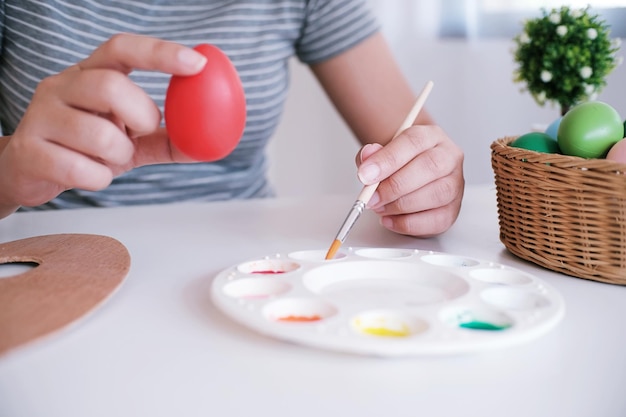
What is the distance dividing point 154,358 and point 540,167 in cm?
40

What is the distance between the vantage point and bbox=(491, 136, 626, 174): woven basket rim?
53cm

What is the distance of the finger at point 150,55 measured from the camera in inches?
20.5

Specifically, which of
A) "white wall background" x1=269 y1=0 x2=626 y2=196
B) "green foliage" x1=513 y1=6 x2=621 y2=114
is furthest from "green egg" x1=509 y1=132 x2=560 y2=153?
"white wall background" x1=269 y1=0 x2=626 y2=196

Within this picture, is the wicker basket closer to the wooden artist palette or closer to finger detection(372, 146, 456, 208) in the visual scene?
finger detection(372, 146, 456, 208)

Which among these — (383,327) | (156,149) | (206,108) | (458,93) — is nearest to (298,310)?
(383,327)

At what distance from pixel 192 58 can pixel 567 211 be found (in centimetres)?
37

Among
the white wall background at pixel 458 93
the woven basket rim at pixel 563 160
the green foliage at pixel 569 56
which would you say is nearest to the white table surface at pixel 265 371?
the woven basket rim at pixel 563 160

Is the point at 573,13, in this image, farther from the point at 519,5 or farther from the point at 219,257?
the point at 219,257

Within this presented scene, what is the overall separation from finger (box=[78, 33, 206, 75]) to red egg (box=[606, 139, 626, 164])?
0.43 m

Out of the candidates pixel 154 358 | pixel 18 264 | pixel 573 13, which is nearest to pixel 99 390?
pixel 154 358

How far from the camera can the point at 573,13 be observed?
4.55 ft

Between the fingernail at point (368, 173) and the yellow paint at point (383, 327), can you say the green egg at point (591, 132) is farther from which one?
the yellow paint at point (383, 327)

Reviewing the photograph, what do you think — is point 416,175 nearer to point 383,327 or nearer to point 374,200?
point 374,200

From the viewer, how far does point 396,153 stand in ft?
2.23
